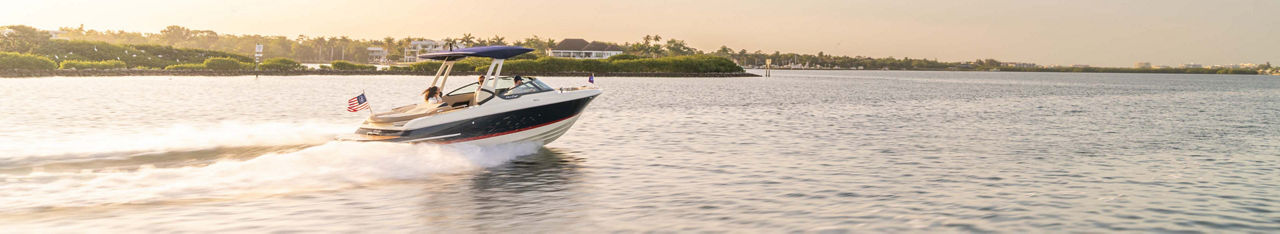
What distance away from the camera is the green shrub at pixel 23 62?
79188 millimetres

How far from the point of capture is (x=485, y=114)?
16.5 m

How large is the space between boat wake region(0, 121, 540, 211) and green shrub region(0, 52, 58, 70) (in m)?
79.6

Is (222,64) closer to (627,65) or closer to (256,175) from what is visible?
(627,65)

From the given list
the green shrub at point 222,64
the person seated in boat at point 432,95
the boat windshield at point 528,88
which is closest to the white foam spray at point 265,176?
the boat windshield at point 528,88

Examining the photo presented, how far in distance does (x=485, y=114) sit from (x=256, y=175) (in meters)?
4.35

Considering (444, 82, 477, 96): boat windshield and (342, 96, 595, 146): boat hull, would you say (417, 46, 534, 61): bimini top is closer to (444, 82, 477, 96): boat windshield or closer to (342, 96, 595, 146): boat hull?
(444, 82, 477, 96): boat windshield

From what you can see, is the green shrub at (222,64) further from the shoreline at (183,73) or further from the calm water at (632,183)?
the calm water at (632,183)

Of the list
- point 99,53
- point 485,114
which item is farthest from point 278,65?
point 485,114

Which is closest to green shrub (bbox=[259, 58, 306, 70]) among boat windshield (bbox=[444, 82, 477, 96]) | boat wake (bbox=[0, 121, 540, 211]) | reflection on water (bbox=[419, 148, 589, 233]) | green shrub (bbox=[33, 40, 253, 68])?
green shrub (bbox=[33, 40, 253, 68])

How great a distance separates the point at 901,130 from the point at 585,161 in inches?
605

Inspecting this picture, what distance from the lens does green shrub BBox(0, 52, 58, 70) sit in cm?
7919

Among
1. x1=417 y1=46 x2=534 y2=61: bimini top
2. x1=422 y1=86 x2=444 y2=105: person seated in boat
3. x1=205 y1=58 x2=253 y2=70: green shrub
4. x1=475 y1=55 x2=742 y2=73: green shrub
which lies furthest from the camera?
x1=475 y1=55 x2=742 y2=73: green shrub

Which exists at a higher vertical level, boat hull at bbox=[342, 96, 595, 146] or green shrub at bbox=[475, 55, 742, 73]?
green shrub at bbox=[475, 55, 742, 73]

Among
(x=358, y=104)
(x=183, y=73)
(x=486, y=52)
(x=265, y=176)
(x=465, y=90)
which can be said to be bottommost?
(x=265, y=176)
